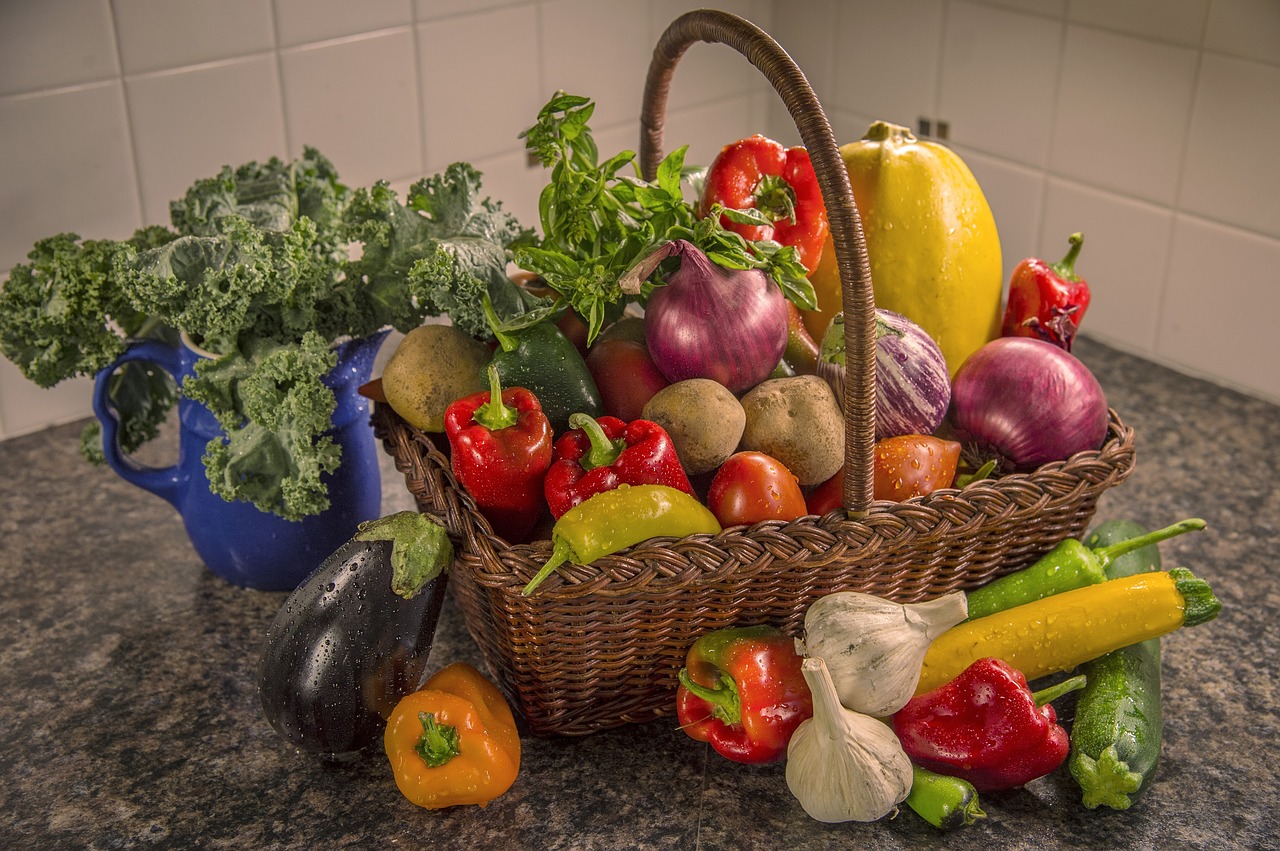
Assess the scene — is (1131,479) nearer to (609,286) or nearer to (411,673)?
A: (609,286)

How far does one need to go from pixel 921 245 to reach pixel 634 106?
0.72 m

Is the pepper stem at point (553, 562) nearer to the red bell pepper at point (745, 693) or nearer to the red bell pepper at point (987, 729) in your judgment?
the red bell pepper at point (745, 693)

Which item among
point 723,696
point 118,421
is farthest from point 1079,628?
point 118,421

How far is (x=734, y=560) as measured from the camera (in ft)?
2.64

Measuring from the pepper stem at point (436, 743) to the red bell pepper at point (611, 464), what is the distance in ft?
0.52

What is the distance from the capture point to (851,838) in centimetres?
81

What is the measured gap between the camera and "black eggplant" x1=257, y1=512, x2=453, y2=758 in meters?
0.83

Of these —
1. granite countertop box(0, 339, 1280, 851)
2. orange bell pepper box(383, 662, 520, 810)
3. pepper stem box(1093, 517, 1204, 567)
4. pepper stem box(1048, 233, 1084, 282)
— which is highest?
pepper stem box(1048, 233, 1084, 282)

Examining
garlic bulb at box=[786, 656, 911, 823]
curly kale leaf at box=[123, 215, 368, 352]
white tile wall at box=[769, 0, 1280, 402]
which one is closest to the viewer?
garlic bulb at box=[786, 656, 911, 823]

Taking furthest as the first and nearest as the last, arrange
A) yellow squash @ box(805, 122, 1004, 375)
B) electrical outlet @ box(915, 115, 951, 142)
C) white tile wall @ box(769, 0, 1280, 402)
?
electrical outlet @ box(915, 115, 951, 142) → white tile wall @ box(769, 0, 1280, 402) → yellow squash @ box(805, 122, 1004, 375)

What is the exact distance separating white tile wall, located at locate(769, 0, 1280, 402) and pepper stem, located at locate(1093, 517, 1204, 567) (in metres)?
0.51

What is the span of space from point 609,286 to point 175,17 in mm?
626

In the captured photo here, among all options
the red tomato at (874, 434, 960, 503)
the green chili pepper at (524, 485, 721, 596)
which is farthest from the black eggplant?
the red tomato at (874, 434, 960, 503)

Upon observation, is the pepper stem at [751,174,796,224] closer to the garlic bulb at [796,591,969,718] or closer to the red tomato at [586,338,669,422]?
the red tomato at [586,338,669,422]
